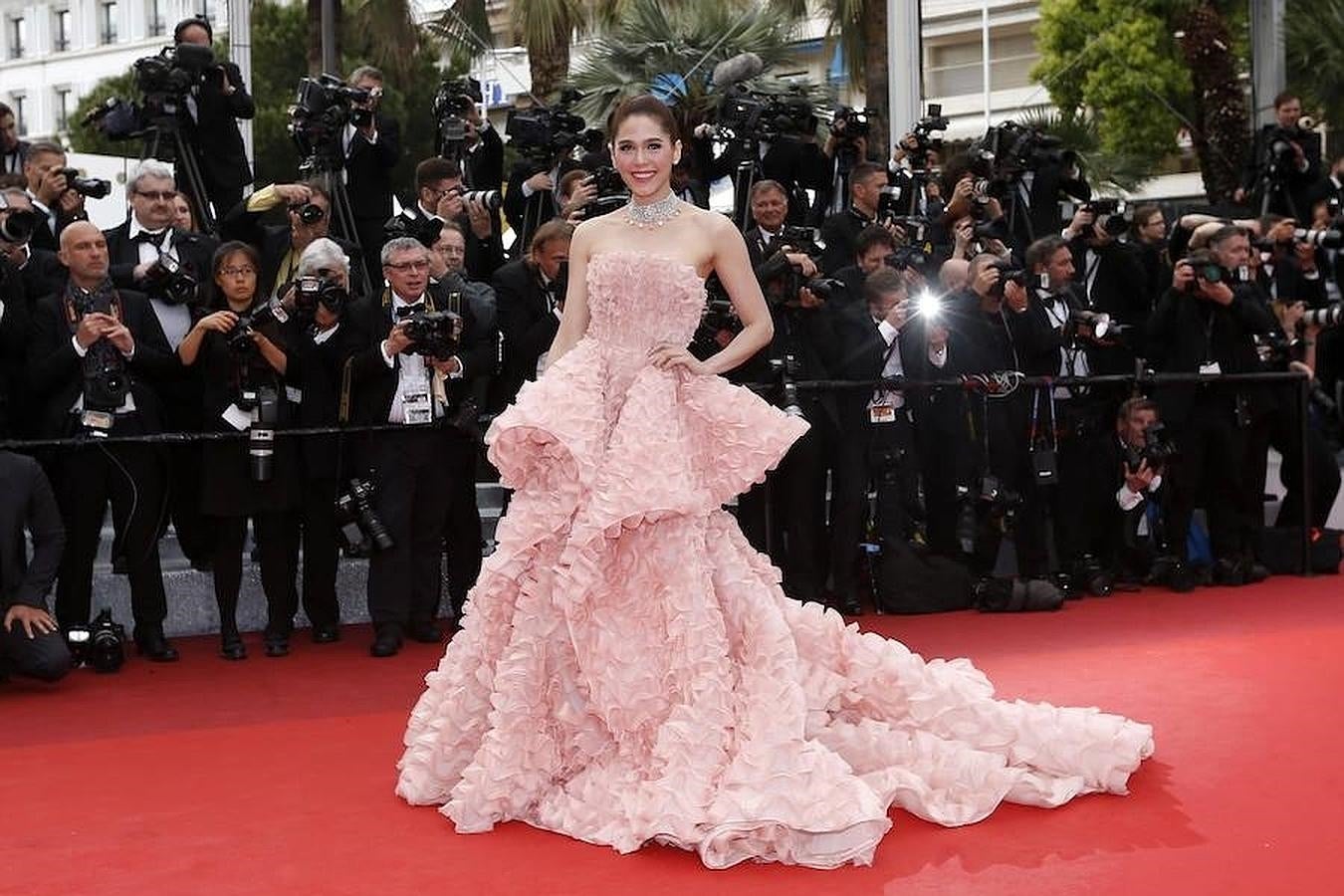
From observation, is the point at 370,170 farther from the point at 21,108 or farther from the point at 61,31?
the point at 21,108

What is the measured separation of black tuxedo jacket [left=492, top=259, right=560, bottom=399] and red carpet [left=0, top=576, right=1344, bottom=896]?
45.6 inches

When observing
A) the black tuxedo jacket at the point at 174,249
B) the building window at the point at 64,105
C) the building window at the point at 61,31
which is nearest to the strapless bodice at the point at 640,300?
the black tuxedo jacket at the point at 174,249

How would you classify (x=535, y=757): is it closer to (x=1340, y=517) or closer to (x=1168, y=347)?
(x=1168, y=347)

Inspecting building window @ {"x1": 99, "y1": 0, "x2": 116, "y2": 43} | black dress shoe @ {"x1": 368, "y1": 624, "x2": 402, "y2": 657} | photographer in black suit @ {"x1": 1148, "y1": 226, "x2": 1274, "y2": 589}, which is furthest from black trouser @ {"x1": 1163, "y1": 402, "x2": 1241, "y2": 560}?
building window @ {"x1": 99, "y1": 0, "x2": 116, "y2": 43}

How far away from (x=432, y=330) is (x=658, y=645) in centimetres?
232

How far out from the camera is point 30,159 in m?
7.55

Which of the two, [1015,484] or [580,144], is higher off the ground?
[580,144]

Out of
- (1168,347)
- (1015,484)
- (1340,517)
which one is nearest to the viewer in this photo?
(1015,484)

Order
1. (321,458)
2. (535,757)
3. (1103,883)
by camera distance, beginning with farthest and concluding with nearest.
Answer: (321,458) → (535,757) → (1103,883)

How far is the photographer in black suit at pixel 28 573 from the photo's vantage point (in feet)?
19.2

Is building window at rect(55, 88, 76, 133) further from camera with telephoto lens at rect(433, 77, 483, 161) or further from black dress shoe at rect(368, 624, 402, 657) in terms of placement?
black dress shoe at rect(368, 624, 402, 657)

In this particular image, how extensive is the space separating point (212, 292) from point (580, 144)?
230cm

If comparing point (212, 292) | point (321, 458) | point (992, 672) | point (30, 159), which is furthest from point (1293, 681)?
point (30, 159)

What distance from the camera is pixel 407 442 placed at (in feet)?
21.8
